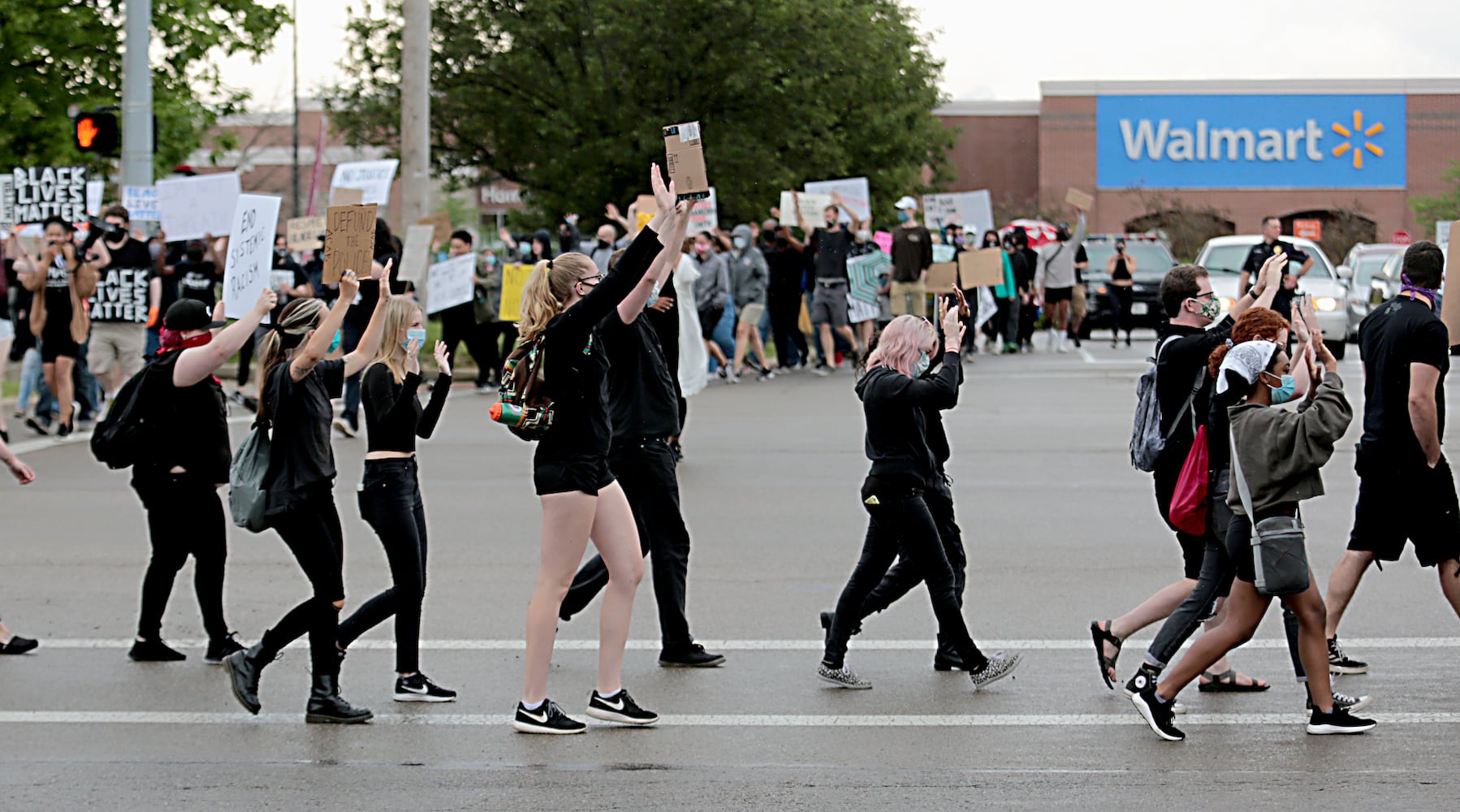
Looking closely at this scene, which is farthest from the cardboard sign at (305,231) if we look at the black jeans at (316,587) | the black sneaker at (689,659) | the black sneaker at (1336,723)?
the black sneaker at (1336,723)

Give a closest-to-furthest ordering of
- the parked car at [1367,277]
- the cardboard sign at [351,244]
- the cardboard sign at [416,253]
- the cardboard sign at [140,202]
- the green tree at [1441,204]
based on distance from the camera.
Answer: the cardboard sign at [351,244] < the cardboard sign at [416,253] < the cardboard sign at [140,202] < the parked car at [1367,277] < the green tree at [1441,204]

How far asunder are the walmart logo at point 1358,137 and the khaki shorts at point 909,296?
4346 cm

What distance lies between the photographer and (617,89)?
108 feet

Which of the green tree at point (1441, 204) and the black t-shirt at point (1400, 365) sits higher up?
the green tree at point (1441, 204)

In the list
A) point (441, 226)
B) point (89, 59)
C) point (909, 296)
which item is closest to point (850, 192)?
point (909, 296)

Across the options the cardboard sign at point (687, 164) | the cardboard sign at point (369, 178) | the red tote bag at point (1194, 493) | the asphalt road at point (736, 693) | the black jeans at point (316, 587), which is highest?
the cardboard sign at point (369, 178)

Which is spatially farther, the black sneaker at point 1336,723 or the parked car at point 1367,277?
the parked car at point 1367,277

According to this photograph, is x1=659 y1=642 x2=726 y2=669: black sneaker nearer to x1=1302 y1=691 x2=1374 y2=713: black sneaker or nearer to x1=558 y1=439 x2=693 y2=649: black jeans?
x1=558 y1=439 x2=693 y2=649: black jeans

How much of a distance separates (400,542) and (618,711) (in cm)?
112

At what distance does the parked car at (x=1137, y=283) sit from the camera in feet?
94.4

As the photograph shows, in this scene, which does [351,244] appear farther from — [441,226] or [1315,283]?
[1315,283]

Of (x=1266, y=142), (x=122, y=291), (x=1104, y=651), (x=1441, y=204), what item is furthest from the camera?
(x=1266, y=142)

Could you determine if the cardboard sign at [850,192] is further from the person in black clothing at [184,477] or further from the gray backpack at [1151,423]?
the person in black clothing at [184,477]

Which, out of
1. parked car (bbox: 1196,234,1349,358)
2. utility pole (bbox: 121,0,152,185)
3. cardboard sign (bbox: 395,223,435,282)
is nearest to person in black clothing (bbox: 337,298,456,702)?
cardboard sign (bbox: 395,223,435,282)
